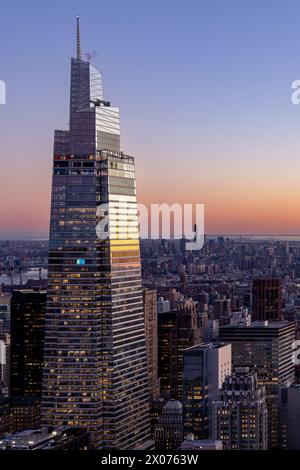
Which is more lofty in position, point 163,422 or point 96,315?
point 96,315

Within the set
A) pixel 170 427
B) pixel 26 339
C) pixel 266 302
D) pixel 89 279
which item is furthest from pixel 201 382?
pixel 266 302

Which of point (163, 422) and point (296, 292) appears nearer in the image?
point (163, 422)

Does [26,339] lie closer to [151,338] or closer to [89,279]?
[151,338]

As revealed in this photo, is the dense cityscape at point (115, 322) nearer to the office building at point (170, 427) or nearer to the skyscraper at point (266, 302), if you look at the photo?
the office building at point (170, 427)

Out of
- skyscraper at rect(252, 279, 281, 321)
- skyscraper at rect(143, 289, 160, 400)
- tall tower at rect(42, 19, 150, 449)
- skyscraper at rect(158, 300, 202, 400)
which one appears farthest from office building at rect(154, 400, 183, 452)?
skyscraper at rect(252, 279, 281, 321)

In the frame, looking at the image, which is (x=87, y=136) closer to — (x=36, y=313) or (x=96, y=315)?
(x=96, y=315)
